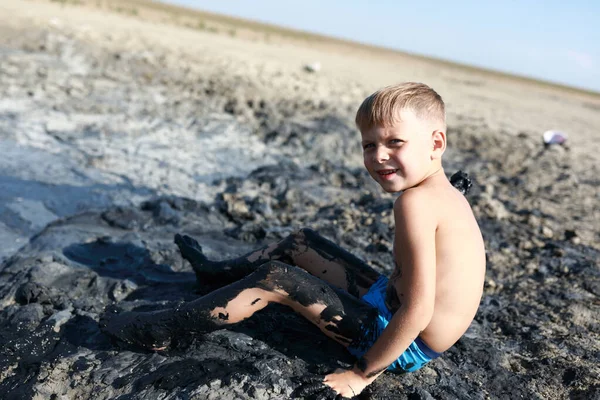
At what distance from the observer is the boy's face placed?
1953mm

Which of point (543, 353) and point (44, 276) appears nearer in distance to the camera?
point (543, 353)

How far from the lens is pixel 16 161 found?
14.2 feet

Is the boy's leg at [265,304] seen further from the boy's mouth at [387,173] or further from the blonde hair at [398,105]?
the blonde hair at [398,105]

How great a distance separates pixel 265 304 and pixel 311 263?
0.43m

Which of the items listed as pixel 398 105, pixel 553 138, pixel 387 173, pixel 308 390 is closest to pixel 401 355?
pixel 308 390

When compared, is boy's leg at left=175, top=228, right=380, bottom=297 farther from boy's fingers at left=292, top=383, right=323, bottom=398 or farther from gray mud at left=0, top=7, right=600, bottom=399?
boy's fingers at left=292, top=383, right=323, bottom=398

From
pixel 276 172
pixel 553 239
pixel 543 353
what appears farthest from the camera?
pixel 276 172

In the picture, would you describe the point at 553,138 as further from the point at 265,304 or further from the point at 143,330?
the point at 143,330

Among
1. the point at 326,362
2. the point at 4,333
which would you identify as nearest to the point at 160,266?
the point at 4,333

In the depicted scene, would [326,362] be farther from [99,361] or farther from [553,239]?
[553,239]

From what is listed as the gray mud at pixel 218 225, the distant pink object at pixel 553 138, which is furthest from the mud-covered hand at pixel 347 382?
the distant pink object at pixel 553 138

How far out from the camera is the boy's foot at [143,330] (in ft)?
6.98

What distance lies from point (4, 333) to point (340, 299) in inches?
55.2

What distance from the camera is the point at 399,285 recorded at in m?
2.05
